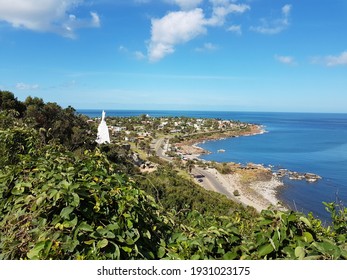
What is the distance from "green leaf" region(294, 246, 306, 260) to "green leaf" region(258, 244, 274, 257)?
0.13 metres

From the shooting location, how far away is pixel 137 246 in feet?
5.28

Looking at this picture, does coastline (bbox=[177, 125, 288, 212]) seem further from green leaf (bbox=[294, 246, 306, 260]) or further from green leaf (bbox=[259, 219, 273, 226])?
green leaf (bbox=[294, 246, 306, 260])

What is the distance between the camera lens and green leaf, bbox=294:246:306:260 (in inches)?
53.9

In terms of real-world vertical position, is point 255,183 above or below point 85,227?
below

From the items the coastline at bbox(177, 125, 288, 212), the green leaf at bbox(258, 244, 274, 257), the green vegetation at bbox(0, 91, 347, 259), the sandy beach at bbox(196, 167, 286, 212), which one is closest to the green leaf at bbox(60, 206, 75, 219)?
the green vegetation at bbox(0, 91, 347, 259)

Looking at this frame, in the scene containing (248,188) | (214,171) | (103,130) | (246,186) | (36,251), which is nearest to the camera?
(36,251)

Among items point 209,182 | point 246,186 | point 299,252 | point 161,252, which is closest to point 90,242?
point 161,252

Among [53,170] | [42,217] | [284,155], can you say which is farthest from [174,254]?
[284,155]

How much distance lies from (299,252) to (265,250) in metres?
0.17

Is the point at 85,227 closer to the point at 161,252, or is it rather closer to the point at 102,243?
the point at 102,243

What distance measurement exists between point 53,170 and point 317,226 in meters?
1.73

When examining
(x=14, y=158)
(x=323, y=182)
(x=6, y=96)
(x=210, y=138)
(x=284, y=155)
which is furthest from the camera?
(x=210, y=138)

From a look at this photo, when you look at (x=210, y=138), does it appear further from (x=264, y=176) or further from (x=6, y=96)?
(x=6, y=96)

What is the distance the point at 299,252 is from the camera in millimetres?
1394
